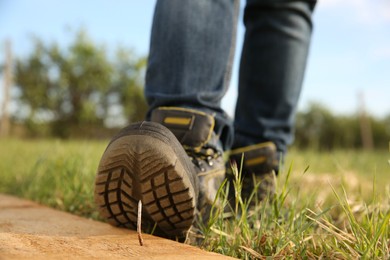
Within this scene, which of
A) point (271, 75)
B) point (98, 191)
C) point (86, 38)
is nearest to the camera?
point (98, 191)

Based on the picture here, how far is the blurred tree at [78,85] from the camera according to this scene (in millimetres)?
18953

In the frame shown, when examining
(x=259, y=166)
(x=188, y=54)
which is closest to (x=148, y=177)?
(x=188, y=54)

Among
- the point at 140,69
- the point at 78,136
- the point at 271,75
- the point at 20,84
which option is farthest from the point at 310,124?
the point at 271,75

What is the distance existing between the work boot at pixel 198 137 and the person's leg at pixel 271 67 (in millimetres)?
433

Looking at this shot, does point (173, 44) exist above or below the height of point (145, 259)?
above

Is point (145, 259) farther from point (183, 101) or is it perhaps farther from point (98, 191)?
point (183, 101)

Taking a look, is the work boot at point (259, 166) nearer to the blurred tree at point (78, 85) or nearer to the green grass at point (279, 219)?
the green grass at point (279, 219)

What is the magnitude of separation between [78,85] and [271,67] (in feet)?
63.0

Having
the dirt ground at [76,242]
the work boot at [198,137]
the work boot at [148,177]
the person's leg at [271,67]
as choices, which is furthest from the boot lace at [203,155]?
the person's leg at [271,67]

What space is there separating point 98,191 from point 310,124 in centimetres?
1672

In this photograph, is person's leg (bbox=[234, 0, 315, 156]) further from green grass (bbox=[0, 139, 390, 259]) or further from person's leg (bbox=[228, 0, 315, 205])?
green grass (bbox=[0, 139, 390, 259])

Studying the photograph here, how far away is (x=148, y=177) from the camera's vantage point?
0.93 metres

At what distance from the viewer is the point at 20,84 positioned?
19.6 meters

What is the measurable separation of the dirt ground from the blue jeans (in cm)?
39
